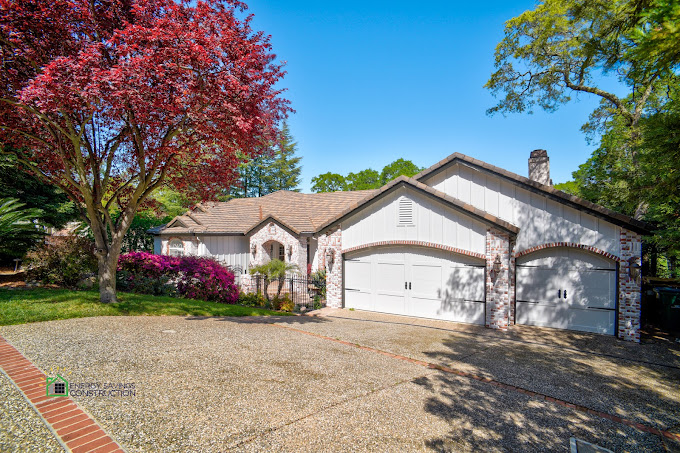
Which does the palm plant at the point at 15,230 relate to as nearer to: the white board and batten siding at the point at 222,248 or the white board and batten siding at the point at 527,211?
the white board and batten siding at the point at 222,248

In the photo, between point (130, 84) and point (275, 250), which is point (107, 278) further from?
point (275, 250)

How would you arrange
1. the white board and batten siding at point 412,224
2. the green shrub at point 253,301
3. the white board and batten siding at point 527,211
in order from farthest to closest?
the green shrub at point 253,301 < the white board and batten siding at point 412,224 < the white board and batten siding at point 527,211

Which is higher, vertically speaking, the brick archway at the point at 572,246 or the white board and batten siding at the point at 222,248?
the brick archway at the point at 572,246

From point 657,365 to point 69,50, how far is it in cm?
1647

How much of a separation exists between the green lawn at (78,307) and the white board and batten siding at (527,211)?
29.1 feet

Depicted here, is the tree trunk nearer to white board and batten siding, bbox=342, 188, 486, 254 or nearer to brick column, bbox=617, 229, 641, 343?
white board and batten siding, bbox=342, 188, 486, 254

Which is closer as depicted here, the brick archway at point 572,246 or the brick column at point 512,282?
the brick archway at point 572,246

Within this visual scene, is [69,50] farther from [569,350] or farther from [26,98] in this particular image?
[569,350]

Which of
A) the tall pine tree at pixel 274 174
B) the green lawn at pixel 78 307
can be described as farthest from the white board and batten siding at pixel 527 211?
the tall pine tree at pixel 274 174

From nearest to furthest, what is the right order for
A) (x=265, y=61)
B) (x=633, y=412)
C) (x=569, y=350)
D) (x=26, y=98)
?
1. (x=633, y=412)
2. (x=26, y=98)
3. (x=569, y=350)
4. (x=265, y=61)

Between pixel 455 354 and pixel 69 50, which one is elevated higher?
pixel 69 50

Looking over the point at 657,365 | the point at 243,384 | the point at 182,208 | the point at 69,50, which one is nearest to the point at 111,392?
the point at 243,384

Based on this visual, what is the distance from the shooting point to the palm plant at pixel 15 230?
9531mm

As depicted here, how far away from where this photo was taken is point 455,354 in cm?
770
